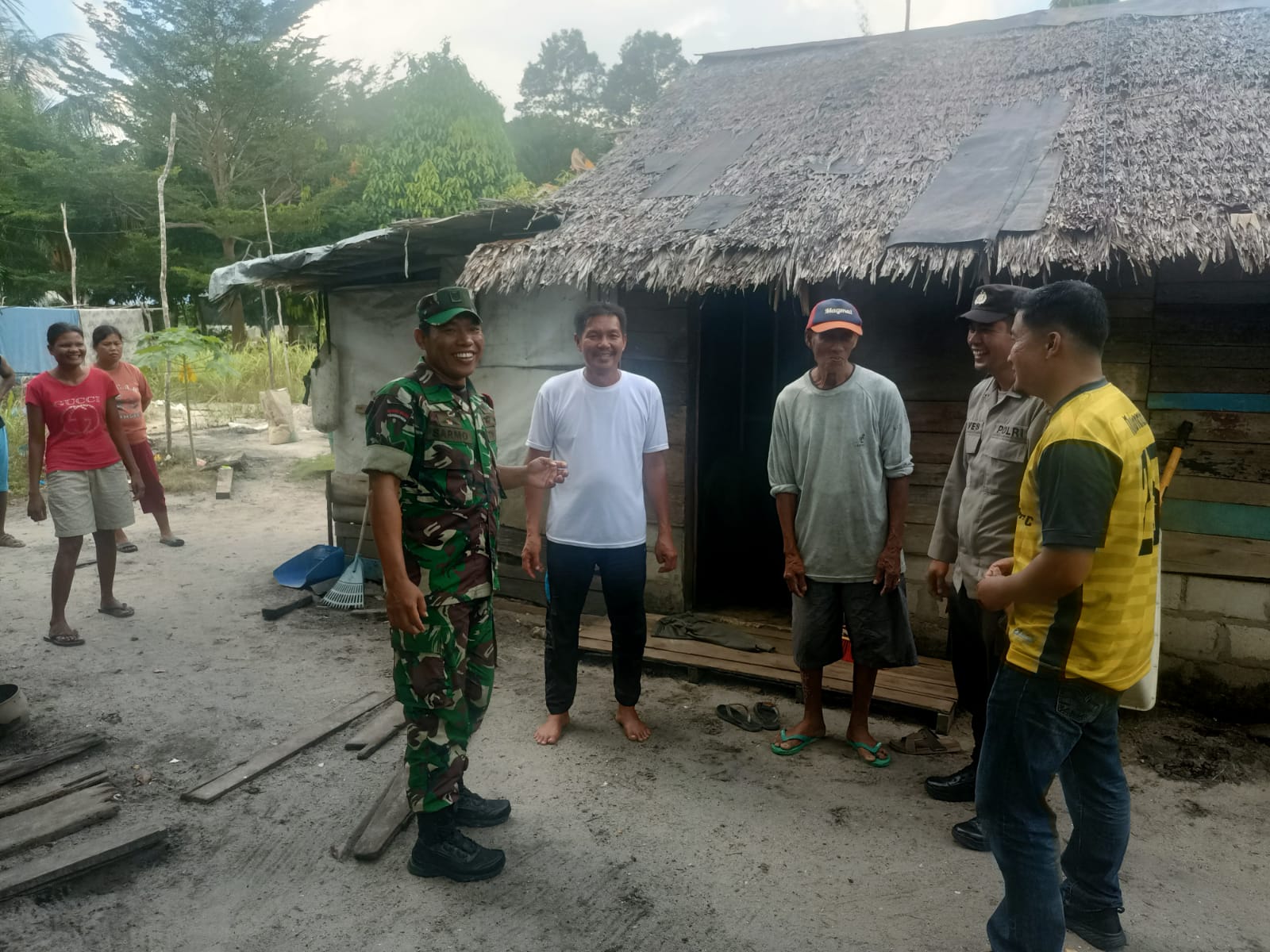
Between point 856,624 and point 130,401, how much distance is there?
6.39m

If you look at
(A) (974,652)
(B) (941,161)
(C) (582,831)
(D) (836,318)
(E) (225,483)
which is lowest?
(C) (582,831)

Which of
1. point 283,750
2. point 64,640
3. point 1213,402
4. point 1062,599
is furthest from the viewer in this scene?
point 64,640

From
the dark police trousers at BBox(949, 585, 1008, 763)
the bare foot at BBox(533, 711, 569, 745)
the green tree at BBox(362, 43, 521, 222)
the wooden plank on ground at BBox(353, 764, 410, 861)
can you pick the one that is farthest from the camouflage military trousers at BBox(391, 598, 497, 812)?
the green tree at BBox(362, 43, 521, 222)

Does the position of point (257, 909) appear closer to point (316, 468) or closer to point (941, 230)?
point (941, 230)

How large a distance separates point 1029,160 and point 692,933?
4.18 metres

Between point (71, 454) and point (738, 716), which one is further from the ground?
point (71, 454)

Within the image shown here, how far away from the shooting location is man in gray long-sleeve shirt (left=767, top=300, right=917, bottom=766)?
3.52 m

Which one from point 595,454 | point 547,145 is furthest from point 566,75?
point 595,454

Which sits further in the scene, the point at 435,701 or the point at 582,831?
the point at 582,831

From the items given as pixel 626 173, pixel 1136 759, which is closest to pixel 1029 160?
pixel 626 173

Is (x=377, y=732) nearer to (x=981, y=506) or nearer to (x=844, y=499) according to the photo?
(x=844, y=499)

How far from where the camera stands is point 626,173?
19.5 ft

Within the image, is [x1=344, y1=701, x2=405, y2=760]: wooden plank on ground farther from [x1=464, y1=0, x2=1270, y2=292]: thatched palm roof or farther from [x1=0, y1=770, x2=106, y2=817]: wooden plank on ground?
[x1=464, y1=0, x2=1270, y2=292]: thatched palm roof

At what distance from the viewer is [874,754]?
3734 millimetres
